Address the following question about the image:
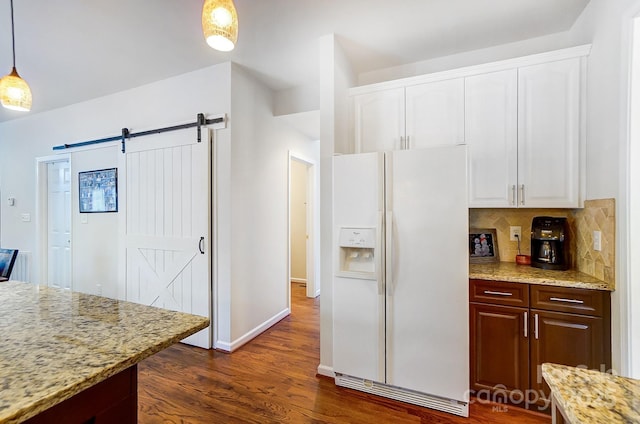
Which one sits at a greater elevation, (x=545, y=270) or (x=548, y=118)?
(x=548, y=118)

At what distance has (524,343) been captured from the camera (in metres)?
1.85

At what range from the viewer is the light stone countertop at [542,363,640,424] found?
0.65 m

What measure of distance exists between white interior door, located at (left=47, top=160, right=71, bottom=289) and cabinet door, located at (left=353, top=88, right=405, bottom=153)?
414cm

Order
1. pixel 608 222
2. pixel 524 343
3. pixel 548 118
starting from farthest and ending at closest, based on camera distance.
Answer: pixel 548 118 < pixel 524 343 < pixel 608 222

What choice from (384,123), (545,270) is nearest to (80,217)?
(384,123)

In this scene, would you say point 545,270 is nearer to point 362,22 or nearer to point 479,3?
point 479,3

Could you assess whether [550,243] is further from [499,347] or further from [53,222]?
[53,222]

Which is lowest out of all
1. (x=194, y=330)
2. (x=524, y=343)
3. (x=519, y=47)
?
(x=524, y=343)

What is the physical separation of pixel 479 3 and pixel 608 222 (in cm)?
165

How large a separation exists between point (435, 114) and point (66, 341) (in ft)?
8.40

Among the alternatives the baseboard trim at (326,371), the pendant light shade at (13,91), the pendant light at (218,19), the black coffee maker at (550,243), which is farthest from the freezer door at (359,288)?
the pendant light shade at (13,91)

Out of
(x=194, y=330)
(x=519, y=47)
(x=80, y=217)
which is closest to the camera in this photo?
(x=194, y=330)

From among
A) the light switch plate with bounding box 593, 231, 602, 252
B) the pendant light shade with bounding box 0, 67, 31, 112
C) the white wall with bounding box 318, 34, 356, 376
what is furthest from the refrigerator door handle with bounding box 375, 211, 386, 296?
the pendant light shade with bounding box 0, 67, 31, 112

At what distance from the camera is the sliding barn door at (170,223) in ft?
9.08
